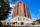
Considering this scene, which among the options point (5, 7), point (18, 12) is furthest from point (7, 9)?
point (18, 12)

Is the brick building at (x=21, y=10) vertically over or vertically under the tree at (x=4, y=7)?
over

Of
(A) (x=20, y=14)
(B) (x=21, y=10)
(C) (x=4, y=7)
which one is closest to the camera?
(C) (x=4, y=7)

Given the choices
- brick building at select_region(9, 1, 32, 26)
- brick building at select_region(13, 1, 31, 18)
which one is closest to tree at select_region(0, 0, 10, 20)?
brick building at select_region(9, 1, 32, 26)

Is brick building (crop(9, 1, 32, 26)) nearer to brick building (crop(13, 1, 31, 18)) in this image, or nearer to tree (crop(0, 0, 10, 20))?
brick building (crop(13, 1, 31, 18))

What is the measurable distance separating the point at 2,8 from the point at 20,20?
798 inches

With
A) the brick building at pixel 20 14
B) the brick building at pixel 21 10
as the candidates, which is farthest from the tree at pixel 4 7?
the brick building at pixel 21 10

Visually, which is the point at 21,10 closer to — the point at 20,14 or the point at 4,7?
the point at 20,14

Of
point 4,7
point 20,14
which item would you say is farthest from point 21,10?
point 4,7

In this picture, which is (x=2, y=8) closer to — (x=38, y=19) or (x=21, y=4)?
(x=38, y=19)

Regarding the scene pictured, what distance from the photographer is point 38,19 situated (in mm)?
25109

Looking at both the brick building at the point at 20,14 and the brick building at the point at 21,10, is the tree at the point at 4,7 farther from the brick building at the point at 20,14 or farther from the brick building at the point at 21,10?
the brick building at the point at 21,10

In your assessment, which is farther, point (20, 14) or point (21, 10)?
point (21, 10)

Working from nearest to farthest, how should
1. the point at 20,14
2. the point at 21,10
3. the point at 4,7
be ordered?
the point at 4,7
the point at 20,14
the point at 21,10

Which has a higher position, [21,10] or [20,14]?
[21,10]
